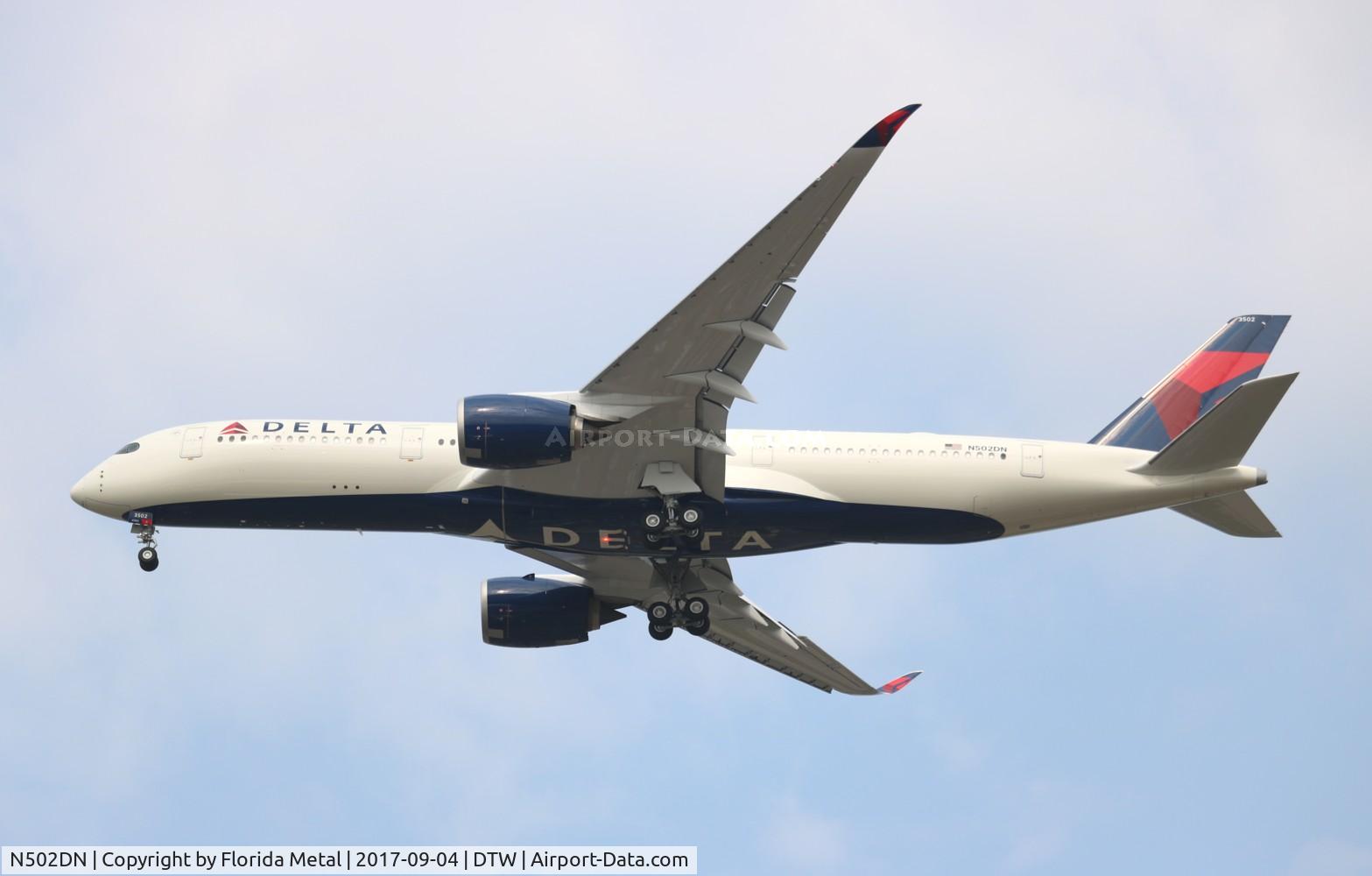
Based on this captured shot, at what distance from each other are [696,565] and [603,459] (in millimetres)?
7200

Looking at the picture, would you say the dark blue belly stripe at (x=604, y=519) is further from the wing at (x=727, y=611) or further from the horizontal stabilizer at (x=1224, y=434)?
→ the horizontal stabilizer at (x=1224, y=434)

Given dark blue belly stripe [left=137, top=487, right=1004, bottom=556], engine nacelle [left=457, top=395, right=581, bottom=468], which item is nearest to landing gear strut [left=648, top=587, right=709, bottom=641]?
dark blue belly stripe [left=137, top=487, right=1004, bottom=556]

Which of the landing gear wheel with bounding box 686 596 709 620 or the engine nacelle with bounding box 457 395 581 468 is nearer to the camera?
the engine nacelle with bounding box 457 395 581 468

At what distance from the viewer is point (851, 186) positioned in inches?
1256

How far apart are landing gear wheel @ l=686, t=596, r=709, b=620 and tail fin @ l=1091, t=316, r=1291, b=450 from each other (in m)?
10.5

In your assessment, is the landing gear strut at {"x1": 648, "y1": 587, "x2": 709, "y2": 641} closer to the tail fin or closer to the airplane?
Answer: the airplane

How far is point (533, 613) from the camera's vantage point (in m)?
44.5

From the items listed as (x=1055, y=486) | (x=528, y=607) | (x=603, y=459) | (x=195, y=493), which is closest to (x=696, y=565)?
(x=528, y=607)

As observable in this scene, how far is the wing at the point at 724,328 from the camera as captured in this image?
32000mm

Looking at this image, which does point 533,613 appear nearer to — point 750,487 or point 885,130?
point 750,487

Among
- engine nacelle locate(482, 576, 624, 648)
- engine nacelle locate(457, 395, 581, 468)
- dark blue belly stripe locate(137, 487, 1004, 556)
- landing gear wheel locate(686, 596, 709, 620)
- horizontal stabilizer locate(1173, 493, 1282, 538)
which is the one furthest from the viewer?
engine nacelle locate(482, 576, 624, 648)

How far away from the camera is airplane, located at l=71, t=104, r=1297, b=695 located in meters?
36.8

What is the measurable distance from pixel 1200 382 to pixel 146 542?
26338 mm

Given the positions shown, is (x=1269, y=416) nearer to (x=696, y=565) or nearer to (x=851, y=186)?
(x=851, y=186)
